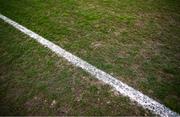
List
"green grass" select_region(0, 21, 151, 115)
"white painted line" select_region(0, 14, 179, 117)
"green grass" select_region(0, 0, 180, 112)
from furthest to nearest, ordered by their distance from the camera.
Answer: "green grass" select_region(0, 0, 180, 112) < "green grass" select_region(0, 21, 151, 115) < "white painted line" select_region(0, 14, 179, 117)

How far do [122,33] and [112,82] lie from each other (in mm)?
1719

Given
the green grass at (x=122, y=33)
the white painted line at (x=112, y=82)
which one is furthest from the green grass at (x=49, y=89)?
the green grass at (x=122, y=33)

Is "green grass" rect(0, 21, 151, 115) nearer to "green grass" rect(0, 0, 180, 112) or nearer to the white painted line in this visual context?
the white painted line

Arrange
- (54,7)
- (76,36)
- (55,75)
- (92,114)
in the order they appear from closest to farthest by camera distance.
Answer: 1. (92,114)
2. (55,75)
3. (76,36)
4. (54,7)

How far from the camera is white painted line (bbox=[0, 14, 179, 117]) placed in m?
3.17

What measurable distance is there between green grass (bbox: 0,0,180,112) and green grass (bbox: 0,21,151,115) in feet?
1.43

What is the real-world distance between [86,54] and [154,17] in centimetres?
230

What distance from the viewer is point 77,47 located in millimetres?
4688

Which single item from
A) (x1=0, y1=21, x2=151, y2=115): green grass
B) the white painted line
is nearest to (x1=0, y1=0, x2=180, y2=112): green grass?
the white painted line

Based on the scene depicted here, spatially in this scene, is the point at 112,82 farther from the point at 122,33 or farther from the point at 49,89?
the point at 122,33

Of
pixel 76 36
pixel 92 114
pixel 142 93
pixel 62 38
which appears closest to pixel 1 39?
pixel 62 38

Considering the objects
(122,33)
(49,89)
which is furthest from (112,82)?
(122,33)

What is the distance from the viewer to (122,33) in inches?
199

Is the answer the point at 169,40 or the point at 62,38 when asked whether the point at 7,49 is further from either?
the point at 169,40
